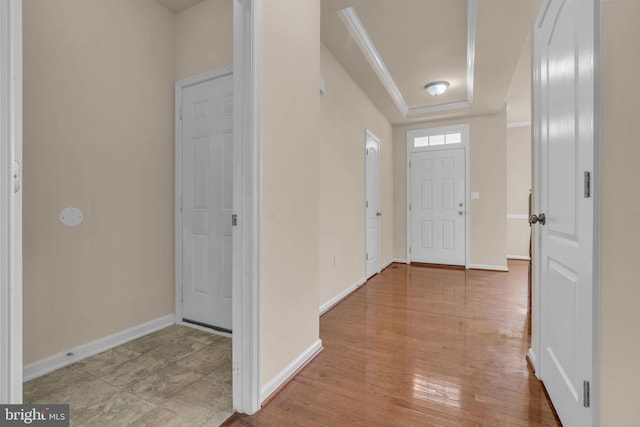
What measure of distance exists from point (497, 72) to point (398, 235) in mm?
3047

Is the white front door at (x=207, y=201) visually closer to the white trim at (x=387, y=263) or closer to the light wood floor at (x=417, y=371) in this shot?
the light wood floor at (x=417, y=371)

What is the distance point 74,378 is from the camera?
183cm

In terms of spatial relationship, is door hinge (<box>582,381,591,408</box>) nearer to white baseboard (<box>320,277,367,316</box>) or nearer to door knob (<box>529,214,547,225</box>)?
door knob (<box>529,214,547,225</box>)

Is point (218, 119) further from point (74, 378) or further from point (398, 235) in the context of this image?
point (398, 235)

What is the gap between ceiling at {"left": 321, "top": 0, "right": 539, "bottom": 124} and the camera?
99.7 inches

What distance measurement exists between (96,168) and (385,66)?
318cm

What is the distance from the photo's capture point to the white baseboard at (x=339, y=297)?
9.77 feet

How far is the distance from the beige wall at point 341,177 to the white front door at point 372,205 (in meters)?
0.19

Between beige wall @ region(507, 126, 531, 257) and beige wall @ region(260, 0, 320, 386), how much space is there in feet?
17.5

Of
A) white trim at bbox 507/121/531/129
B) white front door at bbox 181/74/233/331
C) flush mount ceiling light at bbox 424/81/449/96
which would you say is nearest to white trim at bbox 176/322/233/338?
white front door at bbox 181/74/233/331
